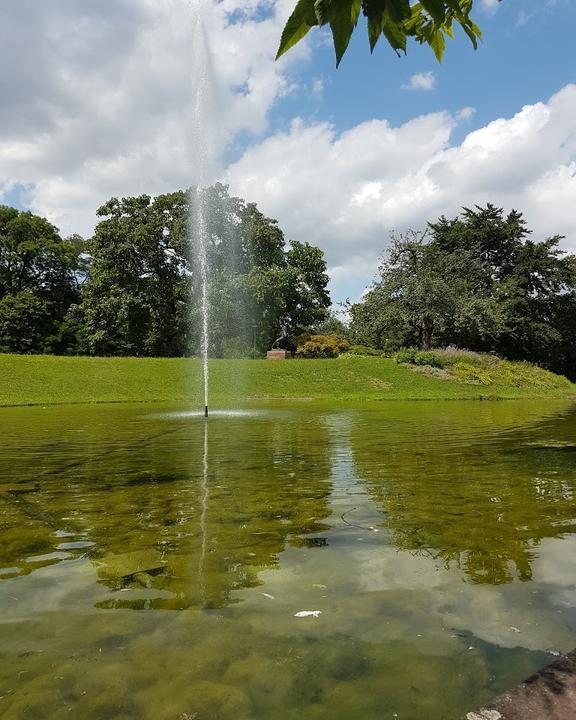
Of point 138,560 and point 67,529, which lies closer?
point 138,560

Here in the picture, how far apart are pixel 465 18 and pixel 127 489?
5.73 metres

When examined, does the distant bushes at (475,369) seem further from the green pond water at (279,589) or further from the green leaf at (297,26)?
the green leaf at (297,26)

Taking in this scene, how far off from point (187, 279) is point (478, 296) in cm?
2474

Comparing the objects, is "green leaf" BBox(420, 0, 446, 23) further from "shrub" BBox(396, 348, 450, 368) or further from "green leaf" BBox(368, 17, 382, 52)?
"shrub" BBox(396, 348, 450, 368)

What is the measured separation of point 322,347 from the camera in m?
46.0

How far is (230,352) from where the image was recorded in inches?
1801

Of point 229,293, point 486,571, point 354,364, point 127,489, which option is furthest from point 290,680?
point 229,293

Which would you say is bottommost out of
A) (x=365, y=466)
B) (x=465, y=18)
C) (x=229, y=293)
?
(x=365, y=466)

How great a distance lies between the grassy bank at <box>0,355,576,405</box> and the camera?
91.3 ft

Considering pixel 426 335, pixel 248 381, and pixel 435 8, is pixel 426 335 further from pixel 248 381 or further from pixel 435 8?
pixel 435 8

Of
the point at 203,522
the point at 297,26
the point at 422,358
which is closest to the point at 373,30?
the point at 297,26

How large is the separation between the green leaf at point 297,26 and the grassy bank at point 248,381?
24.5 m

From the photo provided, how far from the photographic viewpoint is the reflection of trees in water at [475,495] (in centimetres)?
405

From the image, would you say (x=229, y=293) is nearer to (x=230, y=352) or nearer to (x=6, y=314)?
(x=230, y=352)
